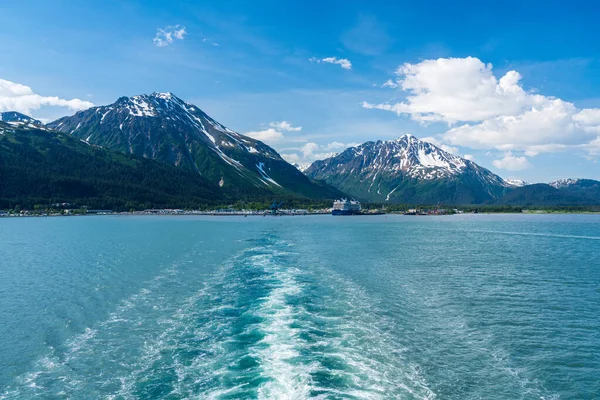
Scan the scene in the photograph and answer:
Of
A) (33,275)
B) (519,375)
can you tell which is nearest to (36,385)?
(519,375)

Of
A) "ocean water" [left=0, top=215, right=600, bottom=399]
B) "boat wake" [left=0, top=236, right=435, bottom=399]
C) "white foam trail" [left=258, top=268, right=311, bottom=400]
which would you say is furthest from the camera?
"ocean water" [left=0, top=215, right=600, bottom=399]

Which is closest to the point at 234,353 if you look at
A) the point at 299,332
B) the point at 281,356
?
the point at 281,356

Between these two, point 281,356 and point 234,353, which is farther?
point 234,353

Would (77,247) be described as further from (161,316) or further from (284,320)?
→ (284,320)

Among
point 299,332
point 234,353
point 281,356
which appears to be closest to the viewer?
point 281,356

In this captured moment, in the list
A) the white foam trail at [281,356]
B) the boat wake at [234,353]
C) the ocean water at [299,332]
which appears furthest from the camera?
the ocean water at [299,332]

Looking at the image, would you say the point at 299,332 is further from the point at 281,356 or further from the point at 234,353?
the point at 234,353

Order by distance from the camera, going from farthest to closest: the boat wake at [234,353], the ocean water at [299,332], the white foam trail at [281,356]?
the ocean water at [299,332], the boat wake at [234,353], the white foam trail at [281,356]

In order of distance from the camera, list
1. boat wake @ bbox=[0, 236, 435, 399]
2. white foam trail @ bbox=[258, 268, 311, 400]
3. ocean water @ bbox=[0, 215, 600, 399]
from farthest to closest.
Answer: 1. ocean water @ bbox=[0, 215, 600, 399]
2. boat wake @ bbox=[0, 236, 435, 399]
3. white foam trail @ bbox=[258, 268, 311, 400]
